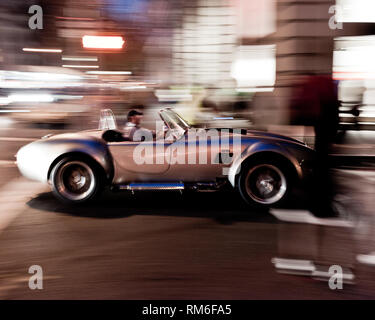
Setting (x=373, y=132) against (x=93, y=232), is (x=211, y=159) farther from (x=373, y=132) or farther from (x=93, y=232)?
(x=373, y=132)

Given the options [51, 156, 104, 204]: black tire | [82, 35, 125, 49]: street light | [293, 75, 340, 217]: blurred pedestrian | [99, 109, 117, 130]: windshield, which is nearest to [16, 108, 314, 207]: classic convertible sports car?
[51, 156, 104, 204]: black tire

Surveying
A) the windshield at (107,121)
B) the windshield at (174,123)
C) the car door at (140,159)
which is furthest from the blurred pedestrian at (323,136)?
the windshield at (107,121)

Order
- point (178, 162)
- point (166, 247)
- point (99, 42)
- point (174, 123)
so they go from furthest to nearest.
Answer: point (99, 42) → point (174, 123) → point (178, 162) → point (166, 247)

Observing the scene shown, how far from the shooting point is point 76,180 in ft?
19.8

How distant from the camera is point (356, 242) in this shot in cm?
456

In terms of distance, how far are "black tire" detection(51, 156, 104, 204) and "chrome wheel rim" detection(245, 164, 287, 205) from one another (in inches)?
76.6

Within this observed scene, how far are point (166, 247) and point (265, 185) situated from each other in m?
1.95

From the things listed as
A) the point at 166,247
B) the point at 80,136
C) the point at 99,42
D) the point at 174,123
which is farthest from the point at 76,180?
the point at 99,42

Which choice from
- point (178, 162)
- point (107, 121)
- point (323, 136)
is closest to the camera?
point (323, 136)

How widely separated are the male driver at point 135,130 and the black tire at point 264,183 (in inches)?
52.8

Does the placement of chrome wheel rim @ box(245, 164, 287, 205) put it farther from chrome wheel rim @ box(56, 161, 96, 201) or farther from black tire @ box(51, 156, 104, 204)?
chrome wheel rim @ box(56, 161, 96, 201)

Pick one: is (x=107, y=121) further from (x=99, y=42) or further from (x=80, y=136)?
(x=99, y=42)

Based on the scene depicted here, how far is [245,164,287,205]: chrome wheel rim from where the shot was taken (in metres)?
5.76
